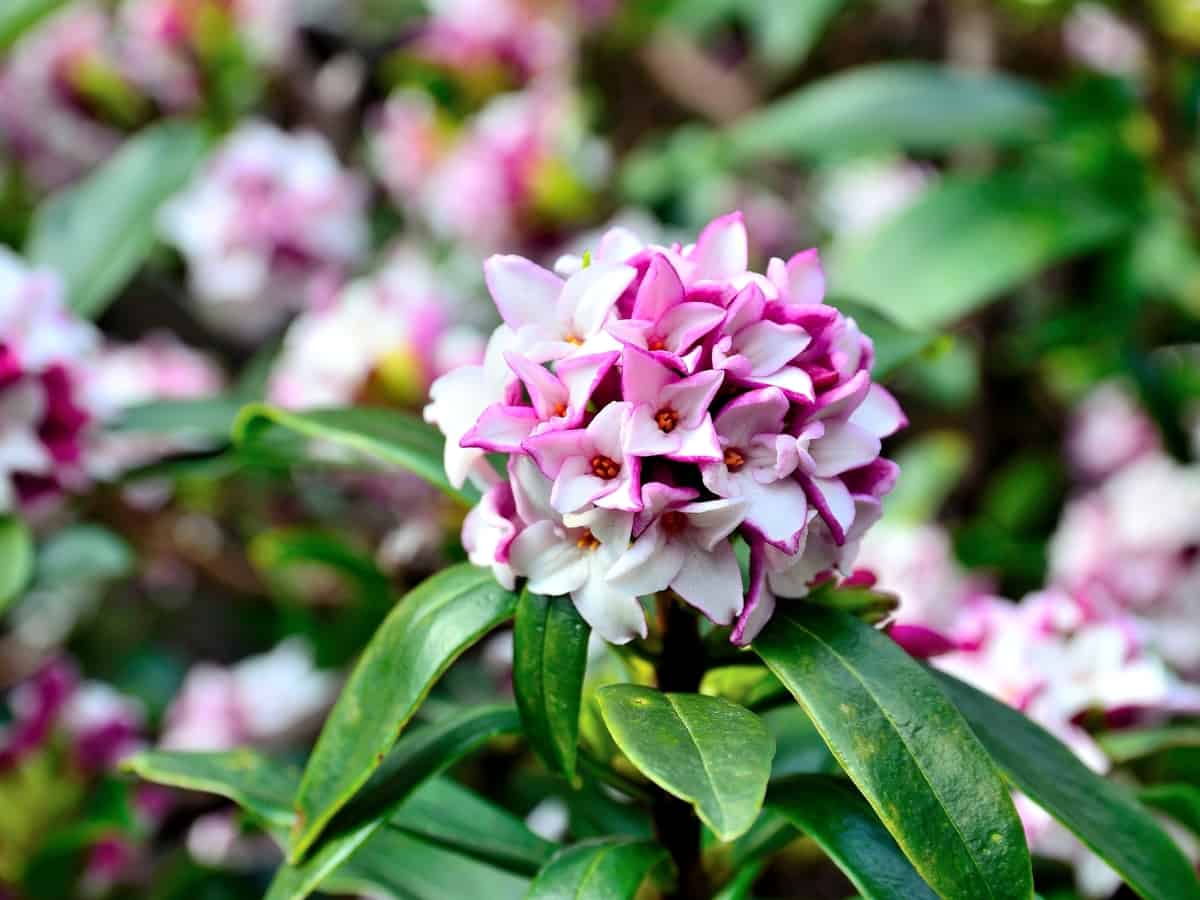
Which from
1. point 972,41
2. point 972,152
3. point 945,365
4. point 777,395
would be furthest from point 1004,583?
point 777,395

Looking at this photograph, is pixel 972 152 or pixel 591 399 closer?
pixel 591 399

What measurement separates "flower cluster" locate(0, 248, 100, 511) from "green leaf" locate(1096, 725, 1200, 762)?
0.72m

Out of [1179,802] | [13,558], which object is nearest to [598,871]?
[1179,802]

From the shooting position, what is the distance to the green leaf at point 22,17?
106 centimetres

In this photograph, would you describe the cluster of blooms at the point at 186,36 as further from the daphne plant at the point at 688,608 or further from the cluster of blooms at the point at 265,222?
the daphne plant at the point at 688,608

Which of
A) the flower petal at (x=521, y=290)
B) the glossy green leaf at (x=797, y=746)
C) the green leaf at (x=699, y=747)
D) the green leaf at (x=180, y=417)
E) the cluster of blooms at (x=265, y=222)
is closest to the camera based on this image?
the green leaf at (x=699, y=747)

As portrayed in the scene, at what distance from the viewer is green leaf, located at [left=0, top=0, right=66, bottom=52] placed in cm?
106

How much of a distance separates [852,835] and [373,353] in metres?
0.79

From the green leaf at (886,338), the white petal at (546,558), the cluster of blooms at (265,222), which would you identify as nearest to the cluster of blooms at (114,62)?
the cluster of blooms at (265,222)

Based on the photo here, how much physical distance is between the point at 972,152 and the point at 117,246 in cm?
103

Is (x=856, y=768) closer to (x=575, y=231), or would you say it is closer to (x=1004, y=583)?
(x=1004, y=583)

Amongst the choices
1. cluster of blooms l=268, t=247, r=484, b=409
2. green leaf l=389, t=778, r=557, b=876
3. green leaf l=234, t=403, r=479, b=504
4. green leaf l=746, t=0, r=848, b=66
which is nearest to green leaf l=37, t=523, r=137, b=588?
cluster of blooms l=268, t=247, r=484, b=409

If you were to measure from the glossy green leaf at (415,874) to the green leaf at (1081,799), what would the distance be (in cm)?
25

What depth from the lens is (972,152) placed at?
158cm
